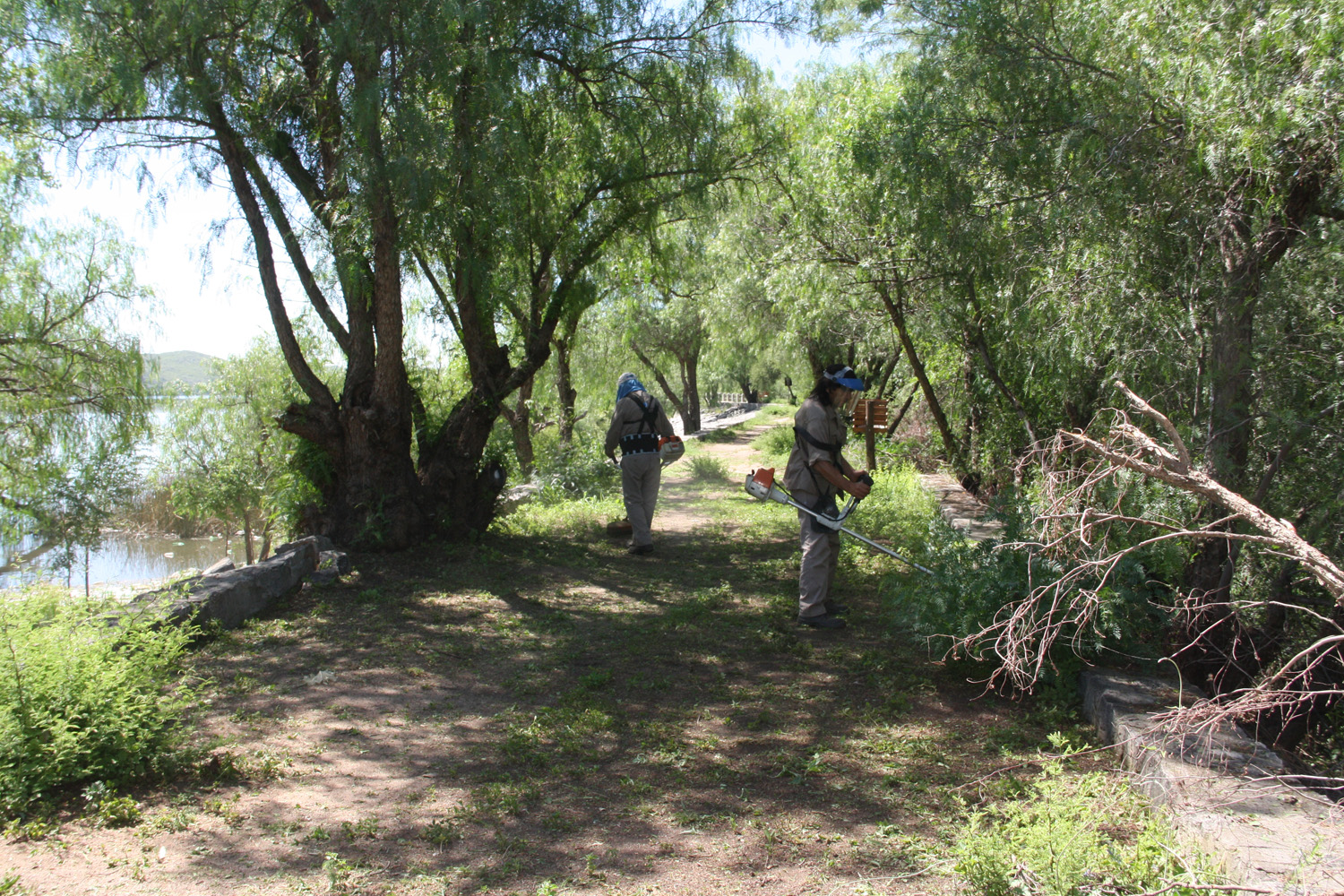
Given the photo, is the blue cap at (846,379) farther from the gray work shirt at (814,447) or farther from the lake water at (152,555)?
the lake water at (152,555)

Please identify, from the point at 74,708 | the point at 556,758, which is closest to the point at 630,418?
the point at 556,758

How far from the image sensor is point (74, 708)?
365 cm

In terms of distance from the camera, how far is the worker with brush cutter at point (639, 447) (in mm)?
9109

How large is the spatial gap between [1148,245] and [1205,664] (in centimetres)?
288

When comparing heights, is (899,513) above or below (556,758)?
above

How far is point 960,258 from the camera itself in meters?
7.55

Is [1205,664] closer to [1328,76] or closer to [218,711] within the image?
[1328,76]

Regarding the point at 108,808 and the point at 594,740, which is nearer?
the point at 108,808

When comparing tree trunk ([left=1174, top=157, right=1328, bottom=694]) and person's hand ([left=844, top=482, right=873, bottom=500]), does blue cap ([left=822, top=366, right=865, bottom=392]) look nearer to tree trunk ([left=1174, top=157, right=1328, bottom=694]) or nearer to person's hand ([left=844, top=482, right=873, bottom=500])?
person's hand ([left=844, top=482, right=873, bottom=500])

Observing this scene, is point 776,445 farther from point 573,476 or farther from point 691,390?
point 691,390

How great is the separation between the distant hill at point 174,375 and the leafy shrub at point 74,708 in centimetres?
1281

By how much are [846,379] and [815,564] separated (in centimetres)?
142

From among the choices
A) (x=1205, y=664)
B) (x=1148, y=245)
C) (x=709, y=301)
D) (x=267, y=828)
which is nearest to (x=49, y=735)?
(x=267, y=828)

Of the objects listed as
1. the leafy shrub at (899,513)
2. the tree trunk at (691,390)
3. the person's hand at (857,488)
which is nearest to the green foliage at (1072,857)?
the person's hand at (857,488)
